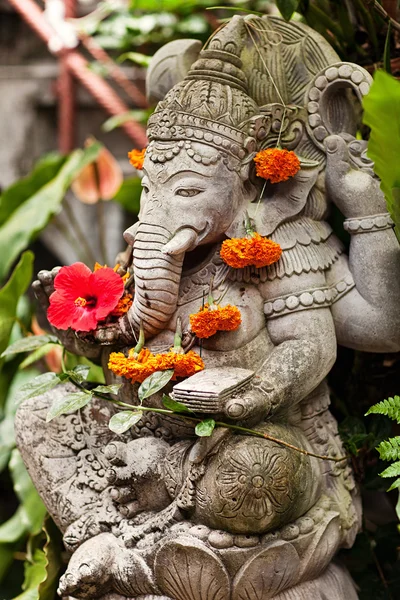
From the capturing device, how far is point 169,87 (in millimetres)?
1768

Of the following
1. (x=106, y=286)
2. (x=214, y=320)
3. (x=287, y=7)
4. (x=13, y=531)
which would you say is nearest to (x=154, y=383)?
(x=214, y=320)

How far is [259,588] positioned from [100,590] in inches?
11.8

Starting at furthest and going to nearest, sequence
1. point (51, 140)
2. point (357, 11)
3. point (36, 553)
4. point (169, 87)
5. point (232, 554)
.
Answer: point (51, 140), point (36, 553), point (357, 11), point (169, 87), point (232, 554)

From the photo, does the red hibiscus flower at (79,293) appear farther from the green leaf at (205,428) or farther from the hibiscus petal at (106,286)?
the green leaf at (205,428)

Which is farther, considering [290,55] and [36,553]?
[36,553]

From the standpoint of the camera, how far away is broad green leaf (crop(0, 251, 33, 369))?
6.45 ft

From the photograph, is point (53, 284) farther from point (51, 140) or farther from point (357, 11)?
point (51, 140)

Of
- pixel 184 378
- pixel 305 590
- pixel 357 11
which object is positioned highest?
pixel 357 11

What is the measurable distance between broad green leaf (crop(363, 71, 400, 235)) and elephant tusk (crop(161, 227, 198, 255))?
0.35 metres

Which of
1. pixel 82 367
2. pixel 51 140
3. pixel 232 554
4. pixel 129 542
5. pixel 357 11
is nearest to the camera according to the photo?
pixel 232 554

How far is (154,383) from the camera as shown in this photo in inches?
56.9

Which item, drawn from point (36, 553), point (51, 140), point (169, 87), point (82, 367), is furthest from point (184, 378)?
point (51, 140)

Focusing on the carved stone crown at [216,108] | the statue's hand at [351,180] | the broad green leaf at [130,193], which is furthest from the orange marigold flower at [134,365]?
the broad green leaf at [130,193]

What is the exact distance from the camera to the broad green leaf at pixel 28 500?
81.7 inches
